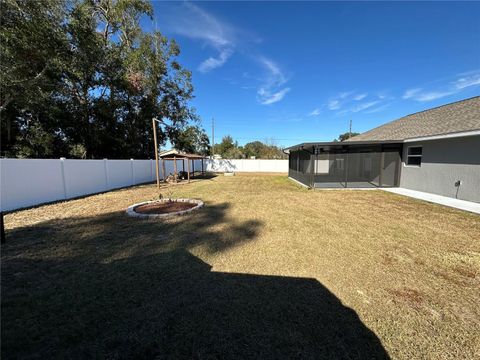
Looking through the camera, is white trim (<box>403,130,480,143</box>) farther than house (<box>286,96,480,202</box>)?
No

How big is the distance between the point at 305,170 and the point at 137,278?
11129mm

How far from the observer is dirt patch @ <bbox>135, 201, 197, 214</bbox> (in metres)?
6.18

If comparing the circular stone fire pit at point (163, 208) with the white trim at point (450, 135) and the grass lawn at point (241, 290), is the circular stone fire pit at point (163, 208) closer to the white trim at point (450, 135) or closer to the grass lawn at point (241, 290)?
the grass lawn at point (241, 290)

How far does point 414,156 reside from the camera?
9.71 m

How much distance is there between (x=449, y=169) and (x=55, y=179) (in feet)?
47.2

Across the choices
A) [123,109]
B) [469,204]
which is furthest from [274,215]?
[123,109]

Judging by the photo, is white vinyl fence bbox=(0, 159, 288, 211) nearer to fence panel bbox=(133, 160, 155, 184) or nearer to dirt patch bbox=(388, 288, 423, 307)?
fence panel bbox=(133, 160, 155, 184)

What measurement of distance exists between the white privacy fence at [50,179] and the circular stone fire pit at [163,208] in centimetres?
329

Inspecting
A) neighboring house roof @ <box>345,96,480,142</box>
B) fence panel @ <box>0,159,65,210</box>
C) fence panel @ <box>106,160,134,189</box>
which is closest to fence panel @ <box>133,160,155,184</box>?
fence panel @ <box>106,160,134,189</box>

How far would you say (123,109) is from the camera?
18.1 m

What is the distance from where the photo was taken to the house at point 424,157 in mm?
7191

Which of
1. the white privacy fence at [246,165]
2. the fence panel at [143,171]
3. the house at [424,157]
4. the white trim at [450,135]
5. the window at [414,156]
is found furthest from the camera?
the white privacy fence at [246,165]

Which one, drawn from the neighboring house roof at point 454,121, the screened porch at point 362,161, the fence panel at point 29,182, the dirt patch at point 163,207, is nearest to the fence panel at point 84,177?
the fence panel at point 29,182

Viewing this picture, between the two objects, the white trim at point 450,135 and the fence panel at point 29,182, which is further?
the white trim at point 450,135
